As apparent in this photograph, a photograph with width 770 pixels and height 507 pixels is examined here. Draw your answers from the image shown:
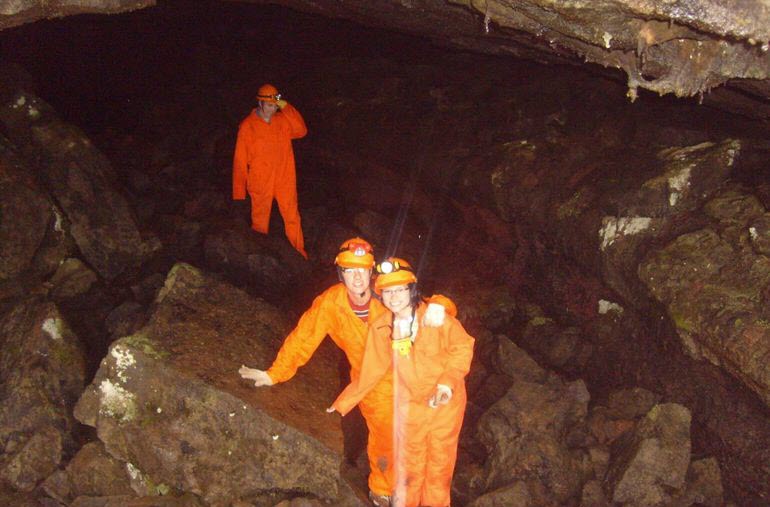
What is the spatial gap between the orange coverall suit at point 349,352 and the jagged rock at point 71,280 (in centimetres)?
267

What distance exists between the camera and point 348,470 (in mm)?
4820

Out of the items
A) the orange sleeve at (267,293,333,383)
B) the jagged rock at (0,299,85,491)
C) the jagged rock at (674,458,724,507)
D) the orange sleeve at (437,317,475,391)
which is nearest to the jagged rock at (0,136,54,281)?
the jagged rock at (0,299,85,491)

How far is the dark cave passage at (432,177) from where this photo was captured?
500cm

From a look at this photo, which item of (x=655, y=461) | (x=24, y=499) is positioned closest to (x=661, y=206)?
(x=655, y=461)

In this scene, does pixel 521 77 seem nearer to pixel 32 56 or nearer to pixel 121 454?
pixel 121 454

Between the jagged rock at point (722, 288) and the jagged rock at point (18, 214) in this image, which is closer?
the jagged rock at point (722, 288)

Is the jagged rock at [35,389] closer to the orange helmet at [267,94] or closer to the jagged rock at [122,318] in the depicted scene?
the jagged rock at [122,318]

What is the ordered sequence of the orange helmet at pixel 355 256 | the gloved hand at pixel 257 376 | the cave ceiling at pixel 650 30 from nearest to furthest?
1. the cave ceiling at pixel 650 30
2. the orange helmet at pixel 355 256
3. the gloved hand at pixel 257 376

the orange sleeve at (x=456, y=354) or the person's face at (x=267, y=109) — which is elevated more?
the person's face at (x=267, y=109)

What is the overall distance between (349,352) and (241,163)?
2.76 m

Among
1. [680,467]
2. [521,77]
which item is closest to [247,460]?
[680,467]

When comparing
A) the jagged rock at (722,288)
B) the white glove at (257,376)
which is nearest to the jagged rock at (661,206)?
the jagged rock at (722,288)

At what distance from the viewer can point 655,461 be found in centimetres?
447

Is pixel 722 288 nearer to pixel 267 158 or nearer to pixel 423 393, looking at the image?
pixel 423 393
